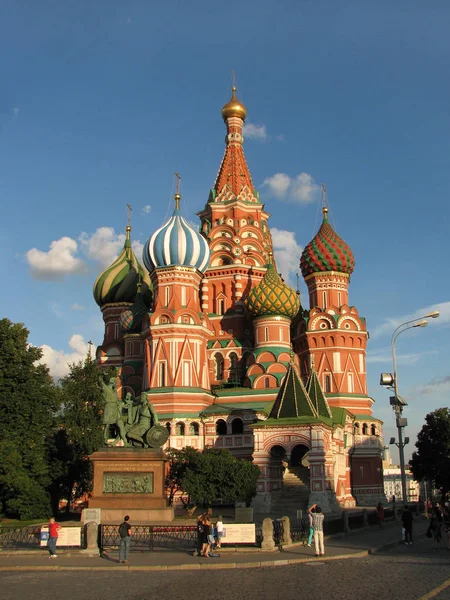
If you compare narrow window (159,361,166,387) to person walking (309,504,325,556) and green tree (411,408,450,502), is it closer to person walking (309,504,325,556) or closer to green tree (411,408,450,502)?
green tree (411,408,450,502)

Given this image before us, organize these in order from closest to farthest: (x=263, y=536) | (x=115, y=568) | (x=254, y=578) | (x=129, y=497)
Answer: (x=254, y=578)
(x=115, y=568)
(x=263, y=536)
(x=129, y=497)

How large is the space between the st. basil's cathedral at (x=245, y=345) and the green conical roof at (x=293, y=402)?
0.24ft

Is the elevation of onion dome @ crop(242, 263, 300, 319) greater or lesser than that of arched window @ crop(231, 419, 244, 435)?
greater

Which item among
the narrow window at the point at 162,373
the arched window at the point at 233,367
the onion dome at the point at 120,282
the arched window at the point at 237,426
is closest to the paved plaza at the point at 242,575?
the arched window at the point at 237,426

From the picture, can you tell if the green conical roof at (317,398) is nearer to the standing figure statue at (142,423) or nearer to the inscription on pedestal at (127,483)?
the standing figure statue at (142,423)

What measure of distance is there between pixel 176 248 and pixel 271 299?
7.21 m

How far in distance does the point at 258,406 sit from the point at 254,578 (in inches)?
1160

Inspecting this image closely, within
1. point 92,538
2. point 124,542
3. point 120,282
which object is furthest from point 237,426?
point 124,542

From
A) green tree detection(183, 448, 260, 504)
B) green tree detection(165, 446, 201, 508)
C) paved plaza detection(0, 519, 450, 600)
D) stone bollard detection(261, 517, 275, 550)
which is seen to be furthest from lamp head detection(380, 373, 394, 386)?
green tree detection(165, 446, 201, 508)

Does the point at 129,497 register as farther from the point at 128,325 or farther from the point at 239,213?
the point at 239,213

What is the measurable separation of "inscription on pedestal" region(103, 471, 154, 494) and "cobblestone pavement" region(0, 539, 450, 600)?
778 cm

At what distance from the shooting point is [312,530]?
749 inches

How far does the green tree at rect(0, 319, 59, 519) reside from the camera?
99.0 feet

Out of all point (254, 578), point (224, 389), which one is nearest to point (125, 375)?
point (224, 389)
